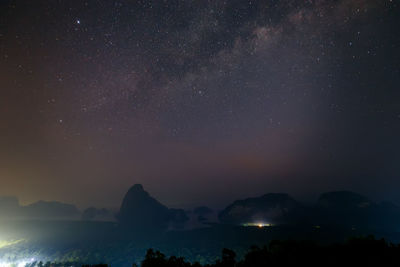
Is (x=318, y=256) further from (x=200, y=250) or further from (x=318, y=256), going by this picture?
(x=200, y=250)

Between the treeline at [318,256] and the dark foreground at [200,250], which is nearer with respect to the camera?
the treeline at [318,256]

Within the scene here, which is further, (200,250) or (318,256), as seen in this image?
(200,250)

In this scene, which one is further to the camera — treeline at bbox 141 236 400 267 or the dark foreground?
the dark foreground

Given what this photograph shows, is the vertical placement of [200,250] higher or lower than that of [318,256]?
lower

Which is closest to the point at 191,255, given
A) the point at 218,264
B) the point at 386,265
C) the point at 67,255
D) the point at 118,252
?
the point at 118,252

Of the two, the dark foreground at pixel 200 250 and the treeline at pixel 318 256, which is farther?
the dark foreground at pixel 200 250

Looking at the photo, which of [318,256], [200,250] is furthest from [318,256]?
[200,250]

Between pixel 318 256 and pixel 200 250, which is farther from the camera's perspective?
pixel 200 250

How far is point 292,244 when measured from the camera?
21.8 m


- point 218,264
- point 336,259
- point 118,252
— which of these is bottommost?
point 118,252

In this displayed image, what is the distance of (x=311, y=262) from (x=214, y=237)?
6439 inches

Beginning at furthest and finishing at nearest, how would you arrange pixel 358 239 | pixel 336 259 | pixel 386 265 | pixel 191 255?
pixel 191 255, pixel 358 239, pixel 336 259, pixel 386 265

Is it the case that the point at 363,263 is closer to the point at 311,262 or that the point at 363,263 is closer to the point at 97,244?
the point at 311,262

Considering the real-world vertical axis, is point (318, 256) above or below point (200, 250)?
above
